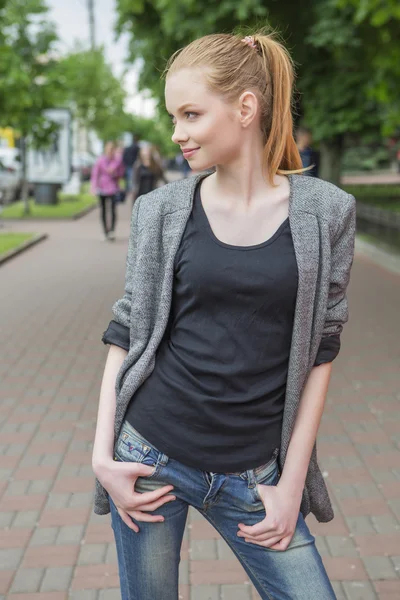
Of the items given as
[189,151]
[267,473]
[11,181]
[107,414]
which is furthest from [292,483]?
[11,181]

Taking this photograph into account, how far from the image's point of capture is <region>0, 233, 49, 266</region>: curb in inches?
556

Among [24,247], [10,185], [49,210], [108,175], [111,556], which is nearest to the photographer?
[111,556]

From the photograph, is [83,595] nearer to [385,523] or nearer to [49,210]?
[385,523]

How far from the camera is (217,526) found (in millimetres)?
1924

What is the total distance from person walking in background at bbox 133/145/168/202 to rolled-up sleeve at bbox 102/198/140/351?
13.2m

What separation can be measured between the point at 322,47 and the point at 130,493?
2185cm

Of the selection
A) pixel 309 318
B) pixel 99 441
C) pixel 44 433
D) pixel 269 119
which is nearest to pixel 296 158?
pixel 269 119

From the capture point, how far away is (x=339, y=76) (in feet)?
76.8

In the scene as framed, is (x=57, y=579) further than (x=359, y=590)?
Yes

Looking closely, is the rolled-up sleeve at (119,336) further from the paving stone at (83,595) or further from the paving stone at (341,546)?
the paving stone at (341,546)

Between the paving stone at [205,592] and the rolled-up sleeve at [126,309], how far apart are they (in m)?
1.79

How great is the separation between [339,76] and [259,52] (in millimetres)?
22477

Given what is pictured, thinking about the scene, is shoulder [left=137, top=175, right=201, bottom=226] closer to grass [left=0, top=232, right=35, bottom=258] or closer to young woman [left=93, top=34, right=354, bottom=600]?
young woman [left=93, top=34, right=354, bottom=600]

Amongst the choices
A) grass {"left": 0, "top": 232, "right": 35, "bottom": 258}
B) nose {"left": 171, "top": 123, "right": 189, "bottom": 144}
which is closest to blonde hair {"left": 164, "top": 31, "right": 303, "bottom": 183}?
nose {"left": 171, "top": 123, "right": 189, "bottom": 144}
